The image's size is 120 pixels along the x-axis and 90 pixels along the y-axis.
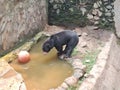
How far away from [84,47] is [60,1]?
1.93 metres

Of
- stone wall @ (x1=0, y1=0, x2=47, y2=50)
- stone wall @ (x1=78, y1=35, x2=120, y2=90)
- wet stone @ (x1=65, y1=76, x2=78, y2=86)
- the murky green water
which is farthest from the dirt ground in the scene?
wet stone @ (x1=65, y1=76, x2=78, y2=86)

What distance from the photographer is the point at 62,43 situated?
7273mm

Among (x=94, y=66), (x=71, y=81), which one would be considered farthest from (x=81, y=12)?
(x=71, y=81)

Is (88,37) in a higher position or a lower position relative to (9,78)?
lower


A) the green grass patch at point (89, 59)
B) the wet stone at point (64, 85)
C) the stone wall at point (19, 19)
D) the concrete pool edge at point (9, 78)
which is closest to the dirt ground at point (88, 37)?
the green grass patch at point (89, 59)

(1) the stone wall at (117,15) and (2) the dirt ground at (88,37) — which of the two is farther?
(1) the stone wall at (117,15)

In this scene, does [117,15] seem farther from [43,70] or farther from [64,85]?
[64,85]

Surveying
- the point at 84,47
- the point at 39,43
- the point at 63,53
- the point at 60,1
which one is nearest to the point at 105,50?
the point at 84,47

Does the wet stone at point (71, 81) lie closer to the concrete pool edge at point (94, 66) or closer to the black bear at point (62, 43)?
the concrete pool edge at point (94, 66)

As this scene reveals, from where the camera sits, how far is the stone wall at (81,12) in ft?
30.1

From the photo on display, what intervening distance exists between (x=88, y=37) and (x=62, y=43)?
1.54 metres

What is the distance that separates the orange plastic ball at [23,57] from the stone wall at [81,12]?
99.6 inches

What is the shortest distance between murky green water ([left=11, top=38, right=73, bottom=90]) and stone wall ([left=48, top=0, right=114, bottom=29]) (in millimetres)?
1937

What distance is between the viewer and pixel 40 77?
6.55 metres
